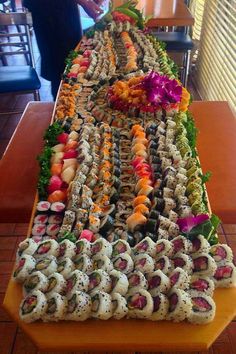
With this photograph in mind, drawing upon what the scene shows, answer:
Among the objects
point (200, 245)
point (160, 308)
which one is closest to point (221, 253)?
point (200, 245)

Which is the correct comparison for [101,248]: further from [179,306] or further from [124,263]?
[179,306]

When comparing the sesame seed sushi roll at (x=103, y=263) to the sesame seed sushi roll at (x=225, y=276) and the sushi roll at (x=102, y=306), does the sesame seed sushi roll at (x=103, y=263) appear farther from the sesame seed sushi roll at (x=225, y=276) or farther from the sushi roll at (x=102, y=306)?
the sesame seed sushi roll at (x=225, y=276)

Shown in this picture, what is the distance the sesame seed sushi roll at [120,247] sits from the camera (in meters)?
1.18

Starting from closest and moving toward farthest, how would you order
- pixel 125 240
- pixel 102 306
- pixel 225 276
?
1. pixel 102 306
2. pixel 225 276
3. pixel 125 240

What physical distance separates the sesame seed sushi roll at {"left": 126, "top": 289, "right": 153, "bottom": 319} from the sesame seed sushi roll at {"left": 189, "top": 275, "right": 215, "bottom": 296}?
0.45 feet

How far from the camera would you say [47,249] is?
46.8 inches

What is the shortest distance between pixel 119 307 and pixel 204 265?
11.6 inches

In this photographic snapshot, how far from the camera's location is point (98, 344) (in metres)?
1.01

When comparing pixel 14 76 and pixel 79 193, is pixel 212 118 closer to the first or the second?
pixel 79 193

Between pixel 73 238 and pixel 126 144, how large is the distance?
2.31ft

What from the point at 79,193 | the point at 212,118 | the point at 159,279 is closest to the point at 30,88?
the point at 212,118

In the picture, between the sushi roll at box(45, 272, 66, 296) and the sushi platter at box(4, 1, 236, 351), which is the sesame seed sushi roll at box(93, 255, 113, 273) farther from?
the sushi roll at box(45, 272, 66, 296)

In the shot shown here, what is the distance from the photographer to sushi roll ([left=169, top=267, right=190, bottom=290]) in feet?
3.52

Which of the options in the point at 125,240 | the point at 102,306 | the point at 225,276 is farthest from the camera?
the point at 125,240
